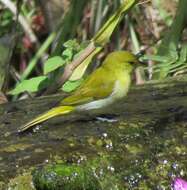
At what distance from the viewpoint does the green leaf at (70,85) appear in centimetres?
498

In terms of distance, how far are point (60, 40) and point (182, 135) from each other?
9.10 feet

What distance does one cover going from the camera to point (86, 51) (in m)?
5.19

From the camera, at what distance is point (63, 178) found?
10.8 ft

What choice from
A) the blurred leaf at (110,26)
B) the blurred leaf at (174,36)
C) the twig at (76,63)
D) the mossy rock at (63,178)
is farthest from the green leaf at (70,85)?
the mossy rock at (63,178)

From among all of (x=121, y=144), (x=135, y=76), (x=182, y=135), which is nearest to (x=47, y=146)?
(x=121, y=144)

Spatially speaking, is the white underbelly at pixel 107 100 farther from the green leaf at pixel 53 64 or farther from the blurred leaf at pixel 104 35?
the blurred leaf at pixel 104 35

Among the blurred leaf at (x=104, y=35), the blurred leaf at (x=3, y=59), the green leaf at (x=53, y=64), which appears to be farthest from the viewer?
the blurred leaf at (x=3, y=59)

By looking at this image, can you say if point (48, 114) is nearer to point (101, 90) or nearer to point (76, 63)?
point (101, 90)

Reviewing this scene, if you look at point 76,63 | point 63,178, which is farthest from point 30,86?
point 63,178

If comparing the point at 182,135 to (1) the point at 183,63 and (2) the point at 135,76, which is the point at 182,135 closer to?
(1) the point at 183,63

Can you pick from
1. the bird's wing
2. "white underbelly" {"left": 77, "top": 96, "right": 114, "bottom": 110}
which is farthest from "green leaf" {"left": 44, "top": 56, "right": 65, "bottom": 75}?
"white underbelly" {"left": 77, "top": 96, "right": 114, "bottom": 110}

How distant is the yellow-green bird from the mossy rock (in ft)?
2.90

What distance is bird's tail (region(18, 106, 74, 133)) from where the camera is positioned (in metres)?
4.12

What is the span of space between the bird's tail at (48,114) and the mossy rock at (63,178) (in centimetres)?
75
